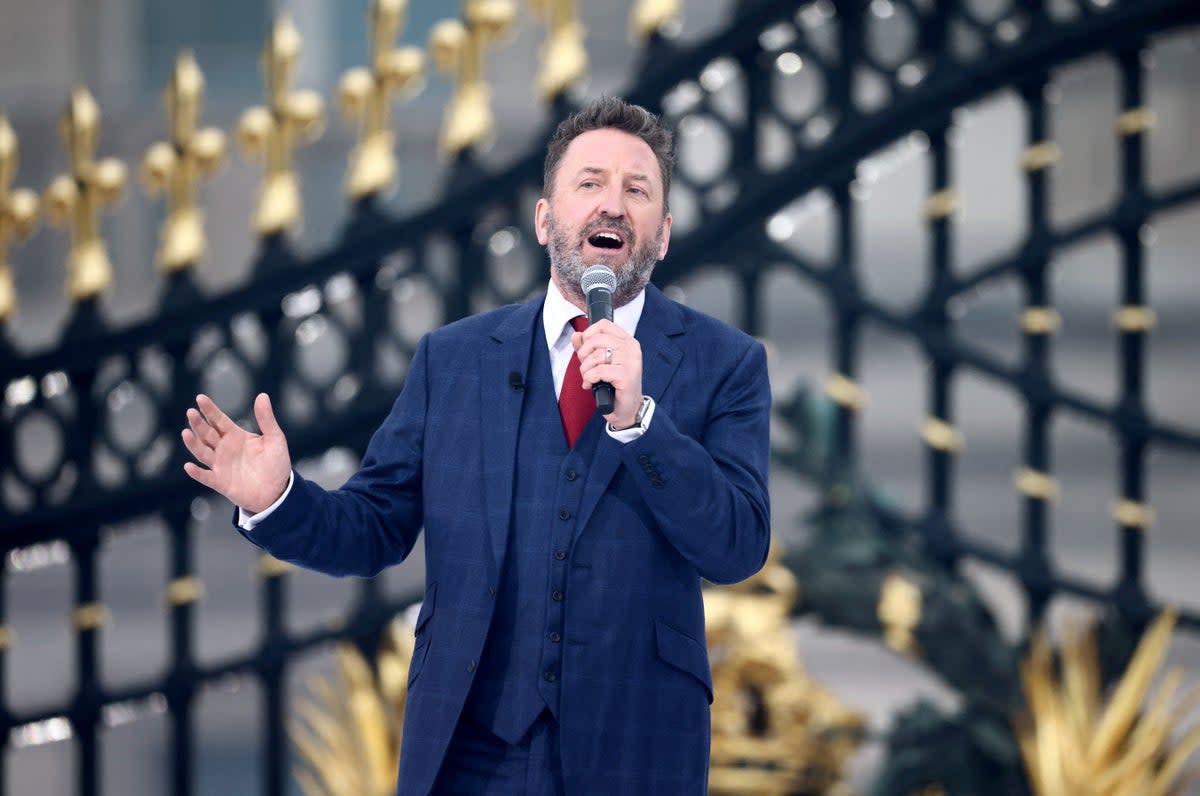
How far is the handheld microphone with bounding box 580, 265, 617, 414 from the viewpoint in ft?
4.74

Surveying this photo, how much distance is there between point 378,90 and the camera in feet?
11.4

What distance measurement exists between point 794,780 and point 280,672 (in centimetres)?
110

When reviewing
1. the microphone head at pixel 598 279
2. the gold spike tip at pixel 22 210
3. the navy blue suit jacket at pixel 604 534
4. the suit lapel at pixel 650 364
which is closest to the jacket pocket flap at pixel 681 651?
the navy blue suit jacket at pixel 604 534

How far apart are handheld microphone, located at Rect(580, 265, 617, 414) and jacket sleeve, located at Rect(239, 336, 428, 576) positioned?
27cm

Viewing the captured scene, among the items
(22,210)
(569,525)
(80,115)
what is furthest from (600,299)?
(22,210)

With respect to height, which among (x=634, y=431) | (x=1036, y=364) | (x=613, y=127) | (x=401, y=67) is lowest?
(x=634, y=431)

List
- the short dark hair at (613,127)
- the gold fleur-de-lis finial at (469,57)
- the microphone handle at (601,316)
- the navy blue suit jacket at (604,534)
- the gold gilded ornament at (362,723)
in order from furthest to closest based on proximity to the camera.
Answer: the gold fleur-de-lis finial at (469,57), the gold gilded ornament at (362,723), the short dark hair at (613,127), the navy blue suit jacket at (604,534), the microphone handle at (601,316)

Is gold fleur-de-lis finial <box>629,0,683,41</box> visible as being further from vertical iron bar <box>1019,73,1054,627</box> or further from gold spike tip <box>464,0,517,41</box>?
vertical iron bar <box>1019,73,1054,627</box>

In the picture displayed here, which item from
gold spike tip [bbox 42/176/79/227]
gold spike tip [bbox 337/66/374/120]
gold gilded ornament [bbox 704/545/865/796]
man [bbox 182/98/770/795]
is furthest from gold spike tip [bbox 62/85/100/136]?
man [bbox 182/98/770/795]

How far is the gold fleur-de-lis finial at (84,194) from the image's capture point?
3467mm

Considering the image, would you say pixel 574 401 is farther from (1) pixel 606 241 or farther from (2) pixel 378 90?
(2) pixel 378 90

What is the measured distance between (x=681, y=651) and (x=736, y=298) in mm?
1967

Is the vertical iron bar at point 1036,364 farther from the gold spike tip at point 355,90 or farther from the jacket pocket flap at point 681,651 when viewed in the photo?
the jacket pocket flap at point 681,651

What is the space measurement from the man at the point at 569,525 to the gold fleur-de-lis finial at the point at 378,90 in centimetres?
181
